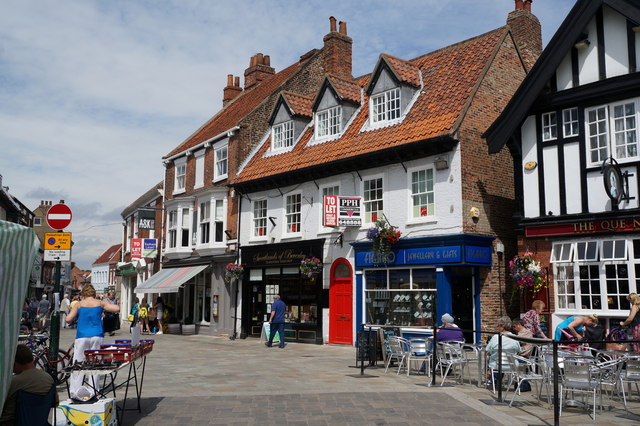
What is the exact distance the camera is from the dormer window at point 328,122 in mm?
23094

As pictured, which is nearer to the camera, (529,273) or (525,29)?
(529,273)

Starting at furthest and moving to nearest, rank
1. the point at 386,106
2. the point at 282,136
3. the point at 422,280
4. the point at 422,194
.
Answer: the point at 282,136
the point at 386,106
the point at 422,194
the point at 422,280

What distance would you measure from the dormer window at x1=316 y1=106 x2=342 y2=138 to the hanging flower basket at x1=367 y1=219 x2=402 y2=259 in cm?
529

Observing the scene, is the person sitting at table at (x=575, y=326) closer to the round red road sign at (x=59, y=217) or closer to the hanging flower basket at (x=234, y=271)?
the round red road sign at (x=59, y=217)

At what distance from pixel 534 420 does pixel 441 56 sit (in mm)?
15701

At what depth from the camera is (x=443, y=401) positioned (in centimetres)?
1022

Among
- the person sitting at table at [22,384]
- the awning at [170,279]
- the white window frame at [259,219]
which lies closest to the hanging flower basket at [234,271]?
the white window frame at [259,219]

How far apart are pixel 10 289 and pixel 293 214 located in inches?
718

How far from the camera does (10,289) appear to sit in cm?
549

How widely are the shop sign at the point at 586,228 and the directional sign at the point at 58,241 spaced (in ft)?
39.1

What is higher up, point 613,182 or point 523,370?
point 613,182

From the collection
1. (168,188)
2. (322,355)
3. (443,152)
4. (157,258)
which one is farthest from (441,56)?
(157,258)

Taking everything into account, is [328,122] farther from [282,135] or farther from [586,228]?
[586,228]

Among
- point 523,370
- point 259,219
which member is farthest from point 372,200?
point 523,370
